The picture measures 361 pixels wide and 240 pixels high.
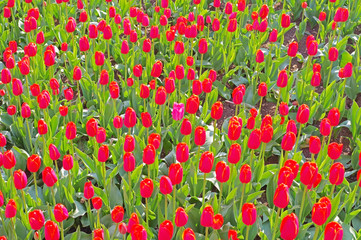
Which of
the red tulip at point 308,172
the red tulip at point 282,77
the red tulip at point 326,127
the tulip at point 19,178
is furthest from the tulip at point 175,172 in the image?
the red tulip at point 282,77

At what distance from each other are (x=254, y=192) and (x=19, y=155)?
1.70 meters

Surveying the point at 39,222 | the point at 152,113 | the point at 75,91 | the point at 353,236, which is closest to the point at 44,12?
the point at 75,91

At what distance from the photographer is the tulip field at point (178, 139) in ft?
9.60

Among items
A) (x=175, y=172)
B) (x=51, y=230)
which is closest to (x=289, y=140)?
(x=175, y=172)

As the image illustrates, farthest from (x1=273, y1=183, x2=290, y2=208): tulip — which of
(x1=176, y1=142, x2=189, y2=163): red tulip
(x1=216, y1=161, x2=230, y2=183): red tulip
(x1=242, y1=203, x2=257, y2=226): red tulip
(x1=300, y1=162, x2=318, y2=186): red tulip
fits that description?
(x1=176, y1=142, x2=189, y2=163): red tulip

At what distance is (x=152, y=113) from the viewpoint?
14.3 ft

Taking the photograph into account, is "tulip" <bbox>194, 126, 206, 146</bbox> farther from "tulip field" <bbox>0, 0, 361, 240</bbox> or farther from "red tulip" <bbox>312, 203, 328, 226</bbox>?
"red tulip" <bbox>312, 203, 328, 226</bbox>

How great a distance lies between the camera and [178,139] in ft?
13.6

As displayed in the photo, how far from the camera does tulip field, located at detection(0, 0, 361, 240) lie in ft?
9.60

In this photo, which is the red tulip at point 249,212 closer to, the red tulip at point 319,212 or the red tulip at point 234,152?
the red tulip at point 319,212

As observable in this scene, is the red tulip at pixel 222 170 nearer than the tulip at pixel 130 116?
Yes

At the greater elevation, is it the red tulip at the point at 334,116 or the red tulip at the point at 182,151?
the red tulip at the point at 182,151

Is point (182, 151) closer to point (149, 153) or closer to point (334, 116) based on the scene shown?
point (149, 153)

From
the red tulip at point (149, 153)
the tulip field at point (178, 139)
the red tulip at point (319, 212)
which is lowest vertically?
the tulip field at point (178, 139)
